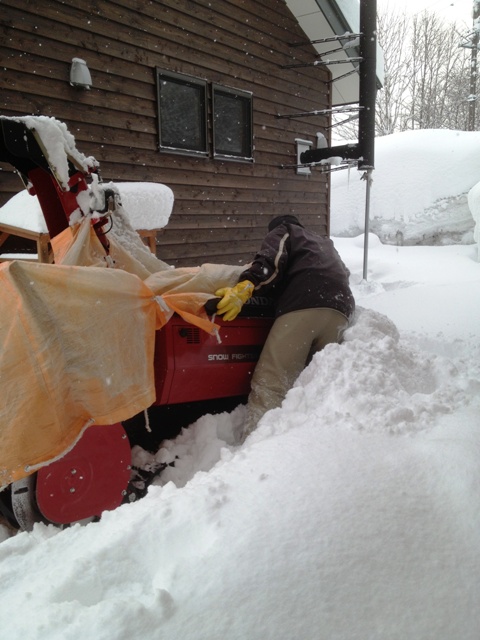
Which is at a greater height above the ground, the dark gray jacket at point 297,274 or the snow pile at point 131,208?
the snow pile at point 131,208

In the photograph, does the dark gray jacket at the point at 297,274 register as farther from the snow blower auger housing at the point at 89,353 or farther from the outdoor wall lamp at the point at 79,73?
the outdoor wall lamp at the point at 79,73

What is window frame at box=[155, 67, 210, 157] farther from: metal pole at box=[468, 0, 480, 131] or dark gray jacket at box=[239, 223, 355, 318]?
metal pole at box=[468, 0, 480, 131]

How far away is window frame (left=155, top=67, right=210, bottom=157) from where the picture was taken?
5.89 m

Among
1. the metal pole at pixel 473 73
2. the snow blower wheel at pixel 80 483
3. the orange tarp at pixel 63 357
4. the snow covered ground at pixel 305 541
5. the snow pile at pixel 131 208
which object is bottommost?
the snow blower wheel at pixel 80 483

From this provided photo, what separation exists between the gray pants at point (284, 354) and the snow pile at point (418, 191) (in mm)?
10468

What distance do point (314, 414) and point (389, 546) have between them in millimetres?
767

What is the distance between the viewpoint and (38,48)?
4.67 meters

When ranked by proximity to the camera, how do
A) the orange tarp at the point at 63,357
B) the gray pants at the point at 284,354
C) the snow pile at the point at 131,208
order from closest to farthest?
the orange tarp at the point at 63,357 < the gray pants at the point at 284,354 < the snow pile at the point at 131,208

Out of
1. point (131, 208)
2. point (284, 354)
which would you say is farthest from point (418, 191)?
point (284, 354)

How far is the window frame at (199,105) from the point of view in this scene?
5.89m

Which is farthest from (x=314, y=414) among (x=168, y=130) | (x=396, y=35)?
(x=396, y=35)

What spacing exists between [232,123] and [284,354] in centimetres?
544

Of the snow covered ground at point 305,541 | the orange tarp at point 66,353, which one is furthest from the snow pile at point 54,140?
the snow covered ground at point 305,541

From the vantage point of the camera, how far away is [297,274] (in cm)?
277
